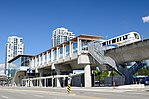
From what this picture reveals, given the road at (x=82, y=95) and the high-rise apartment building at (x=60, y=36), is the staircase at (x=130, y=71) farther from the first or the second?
the high-rise apartment building at (x=60, y=36)

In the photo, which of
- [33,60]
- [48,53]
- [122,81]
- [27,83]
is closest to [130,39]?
[122,81]

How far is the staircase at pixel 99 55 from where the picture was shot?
54.5 m

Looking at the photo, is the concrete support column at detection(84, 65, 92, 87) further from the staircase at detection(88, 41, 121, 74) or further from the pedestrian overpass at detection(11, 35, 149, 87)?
the staircase at detection(88, 41, 121, 74)

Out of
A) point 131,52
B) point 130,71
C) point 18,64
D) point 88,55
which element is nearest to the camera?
point 131,52

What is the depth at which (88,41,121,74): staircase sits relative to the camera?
179 ft

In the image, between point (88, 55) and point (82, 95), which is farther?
point (88, 55)

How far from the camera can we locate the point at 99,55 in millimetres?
55719

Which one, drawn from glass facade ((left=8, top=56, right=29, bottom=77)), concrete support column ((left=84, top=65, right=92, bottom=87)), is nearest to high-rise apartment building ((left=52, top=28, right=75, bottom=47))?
glass facade ((left=8, top=56, right=29, bottom=77))

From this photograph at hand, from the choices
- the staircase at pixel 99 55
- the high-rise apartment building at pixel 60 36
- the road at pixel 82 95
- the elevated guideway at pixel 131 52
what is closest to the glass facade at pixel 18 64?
the high-rise apartment building at pixel 60 36

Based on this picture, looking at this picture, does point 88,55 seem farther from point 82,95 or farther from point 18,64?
point 18,64

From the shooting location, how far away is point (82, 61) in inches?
2400

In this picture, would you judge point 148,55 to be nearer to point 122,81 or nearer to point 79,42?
point 122,81

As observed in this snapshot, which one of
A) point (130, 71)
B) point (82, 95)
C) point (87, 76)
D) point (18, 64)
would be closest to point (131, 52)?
point (130, 71)

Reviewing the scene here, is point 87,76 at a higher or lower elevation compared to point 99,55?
lower
